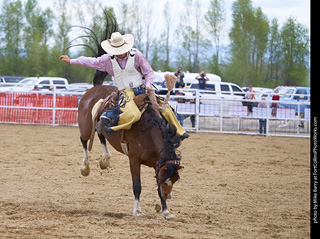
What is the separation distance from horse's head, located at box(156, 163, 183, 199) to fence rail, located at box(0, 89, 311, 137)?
38.1 feet

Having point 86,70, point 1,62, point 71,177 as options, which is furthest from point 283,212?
point 1,62

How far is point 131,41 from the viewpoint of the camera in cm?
661

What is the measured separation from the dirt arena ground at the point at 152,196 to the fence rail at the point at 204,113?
4310 mm

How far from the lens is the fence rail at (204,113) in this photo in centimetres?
1742

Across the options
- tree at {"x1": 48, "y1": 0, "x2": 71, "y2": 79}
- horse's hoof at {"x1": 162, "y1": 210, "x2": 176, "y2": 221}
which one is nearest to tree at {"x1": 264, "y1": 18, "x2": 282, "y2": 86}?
tree at {"x1": 48, "y1": 0, "x2": 71, "y2": 79}

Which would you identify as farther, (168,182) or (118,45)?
(118,45)

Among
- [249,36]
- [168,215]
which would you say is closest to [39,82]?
[168,215]

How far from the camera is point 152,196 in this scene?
727cm

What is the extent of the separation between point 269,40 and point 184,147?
1555 inches

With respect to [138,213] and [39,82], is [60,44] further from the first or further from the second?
[138,213]

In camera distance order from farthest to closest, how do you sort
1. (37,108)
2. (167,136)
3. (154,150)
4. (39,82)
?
(39,82) < (37,108) < (154,150) < (167,136)

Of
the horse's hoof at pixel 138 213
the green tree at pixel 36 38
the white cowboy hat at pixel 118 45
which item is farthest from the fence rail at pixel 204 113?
the green tree at pixel 36 38

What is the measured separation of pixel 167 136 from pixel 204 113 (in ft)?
39.1

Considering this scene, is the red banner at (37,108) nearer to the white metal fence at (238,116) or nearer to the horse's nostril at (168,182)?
the white metal fence at (238,116)
